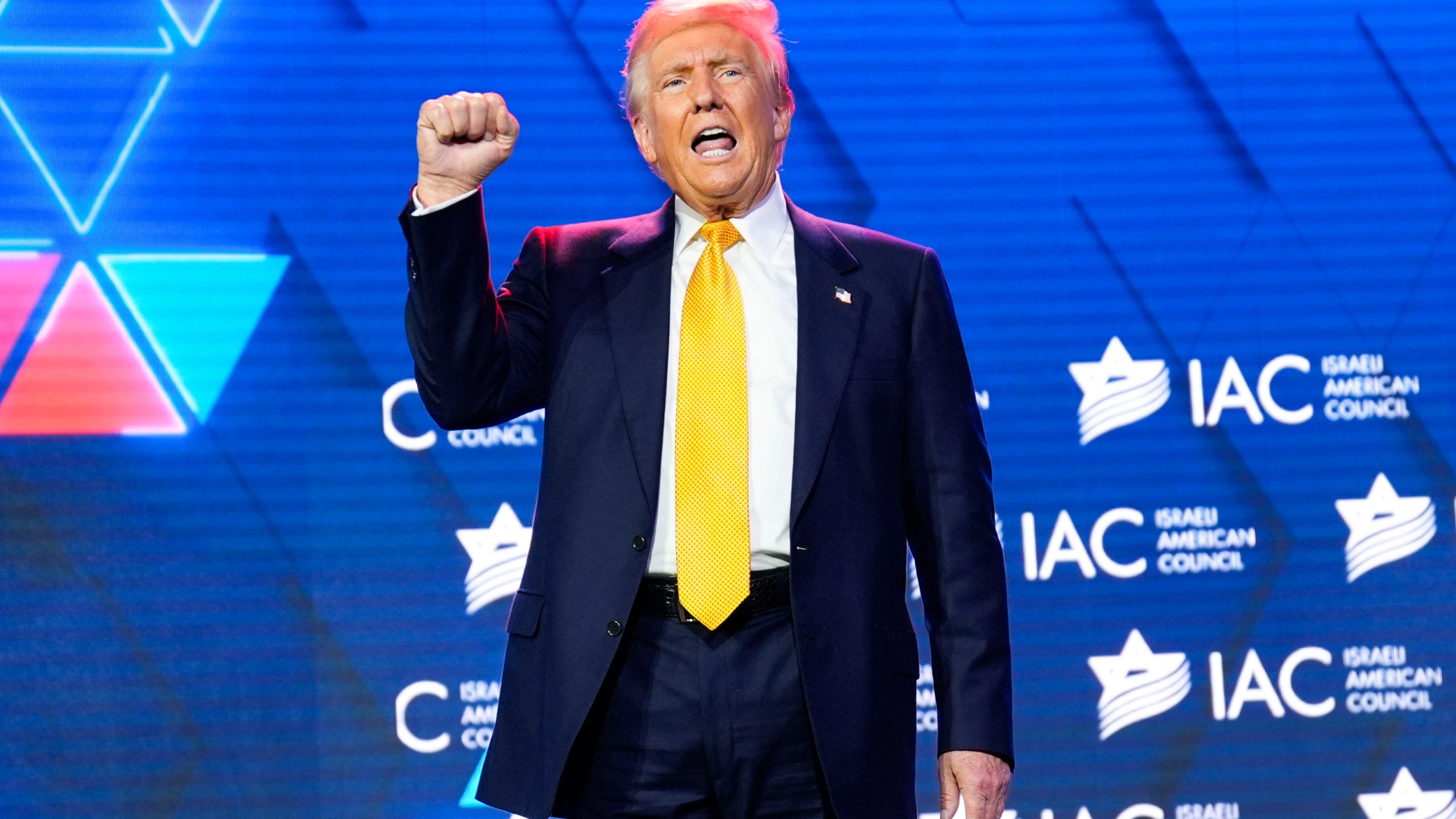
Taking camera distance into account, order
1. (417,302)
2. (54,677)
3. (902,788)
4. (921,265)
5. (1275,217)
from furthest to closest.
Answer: (1275,217) < (54,677) < (921,265) < (902,788) < (417,302)

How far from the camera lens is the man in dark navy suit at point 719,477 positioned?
59.7 inches

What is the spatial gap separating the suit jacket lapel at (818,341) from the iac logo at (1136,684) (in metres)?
Answer: 1.81

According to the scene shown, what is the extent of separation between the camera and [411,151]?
3.12 m

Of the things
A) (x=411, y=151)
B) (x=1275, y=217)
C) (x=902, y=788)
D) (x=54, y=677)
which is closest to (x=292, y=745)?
(x=54, y=677)

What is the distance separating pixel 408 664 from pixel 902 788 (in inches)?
67.6

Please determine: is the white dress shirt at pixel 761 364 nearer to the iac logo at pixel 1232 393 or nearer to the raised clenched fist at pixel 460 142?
the raised clenched fist at pixel 460 142

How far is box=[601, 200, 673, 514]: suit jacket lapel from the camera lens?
1.57m

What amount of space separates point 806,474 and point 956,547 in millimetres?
222

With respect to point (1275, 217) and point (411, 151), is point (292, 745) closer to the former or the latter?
point (411, 151)

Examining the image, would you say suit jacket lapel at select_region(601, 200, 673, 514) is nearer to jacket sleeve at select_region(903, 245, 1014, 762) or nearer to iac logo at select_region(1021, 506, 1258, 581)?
jacket sleeve at select_region(903, 245, 1014, 762)

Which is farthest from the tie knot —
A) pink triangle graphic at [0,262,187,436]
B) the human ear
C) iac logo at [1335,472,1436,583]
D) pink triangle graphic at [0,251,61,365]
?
iac logo at [1335,472,1436,583]

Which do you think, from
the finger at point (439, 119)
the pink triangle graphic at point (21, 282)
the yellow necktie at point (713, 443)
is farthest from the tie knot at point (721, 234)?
the pink triangle graphic at point (21, 282)

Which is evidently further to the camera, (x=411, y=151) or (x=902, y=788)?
(x=411, y=151)

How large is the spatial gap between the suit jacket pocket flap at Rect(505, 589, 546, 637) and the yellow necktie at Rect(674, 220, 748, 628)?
184 millimetres
